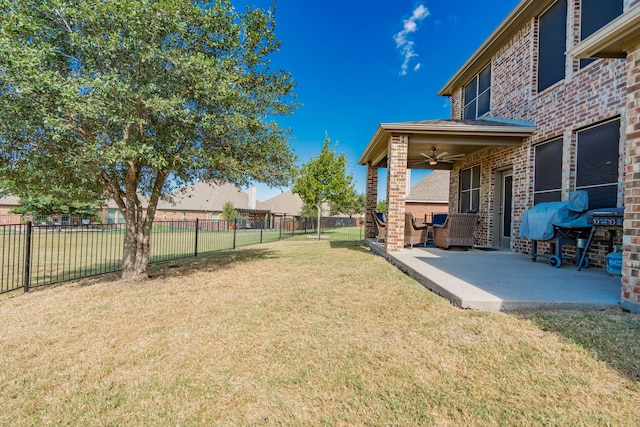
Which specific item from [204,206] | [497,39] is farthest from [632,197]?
[204,206]

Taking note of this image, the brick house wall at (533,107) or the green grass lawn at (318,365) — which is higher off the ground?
the brick house wall at (533,107)

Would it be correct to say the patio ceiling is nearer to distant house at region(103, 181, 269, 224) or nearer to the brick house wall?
the brick house wall

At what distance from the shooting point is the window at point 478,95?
946 centimetres

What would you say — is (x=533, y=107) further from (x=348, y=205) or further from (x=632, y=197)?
(x=348, y=205)

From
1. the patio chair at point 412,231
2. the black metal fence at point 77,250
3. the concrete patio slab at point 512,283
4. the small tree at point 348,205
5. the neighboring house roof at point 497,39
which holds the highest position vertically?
the neighboring house roof at point 497,39

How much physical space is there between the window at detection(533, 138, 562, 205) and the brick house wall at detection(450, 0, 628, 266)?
0.12m

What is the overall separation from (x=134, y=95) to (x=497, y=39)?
9415mm

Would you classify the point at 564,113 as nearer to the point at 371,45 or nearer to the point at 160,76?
the point at 160,76

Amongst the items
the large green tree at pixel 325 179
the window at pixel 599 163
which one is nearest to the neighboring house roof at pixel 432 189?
the large green tree at pixel 325 179

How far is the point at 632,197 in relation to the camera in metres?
3.10

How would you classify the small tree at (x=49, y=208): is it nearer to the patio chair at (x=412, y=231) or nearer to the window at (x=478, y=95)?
the patio chair at (x=412, y=231)

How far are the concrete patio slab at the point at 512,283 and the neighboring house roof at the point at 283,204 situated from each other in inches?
1543

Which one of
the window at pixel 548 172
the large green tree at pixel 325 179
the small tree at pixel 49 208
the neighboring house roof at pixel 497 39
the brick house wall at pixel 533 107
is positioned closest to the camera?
the brick house wall at pixel 533 107

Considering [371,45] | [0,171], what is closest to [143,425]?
[0,171]
